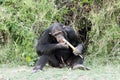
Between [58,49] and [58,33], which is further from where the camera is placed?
[58,49]

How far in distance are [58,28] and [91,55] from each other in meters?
1.30

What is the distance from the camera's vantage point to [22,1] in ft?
25.2

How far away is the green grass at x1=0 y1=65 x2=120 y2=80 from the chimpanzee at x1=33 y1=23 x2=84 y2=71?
0.58ft

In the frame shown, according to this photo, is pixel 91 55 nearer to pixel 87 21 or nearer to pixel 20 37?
pixel 87 21

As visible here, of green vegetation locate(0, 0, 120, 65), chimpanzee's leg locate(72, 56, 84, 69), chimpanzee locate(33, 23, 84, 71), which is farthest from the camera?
green vegetation locate(0, 0, 120, 65)

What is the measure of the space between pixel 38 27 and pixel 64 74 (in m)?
2.24

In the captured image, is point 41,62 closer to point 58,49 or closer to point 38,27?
point 58,49

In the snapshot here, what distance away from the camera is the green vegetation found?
7.18m

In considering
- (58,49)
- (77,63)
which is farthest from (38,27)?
(77,63)

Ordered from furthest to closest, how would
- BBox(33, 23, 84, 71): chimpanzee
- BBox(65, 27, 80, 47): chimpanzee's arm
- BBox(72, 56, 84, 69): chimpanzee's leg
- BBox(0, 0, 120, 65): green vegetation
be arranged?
BBox(0, 0, 120, 65): green vegetation < BBox(65, 27, 80, 47): chimpanzee's arm < BBox(33, 23, 84, 71): chimpanzee < BBox(72, 56, 84, 69): chimpanzee's leg

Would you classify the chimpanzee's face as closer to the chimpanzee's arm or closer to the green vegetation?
the chimpanzee's arm

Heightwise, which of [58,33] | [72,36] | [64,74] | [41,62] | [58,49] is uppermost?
[58,33]

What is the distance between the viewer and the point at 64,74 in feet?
18.0

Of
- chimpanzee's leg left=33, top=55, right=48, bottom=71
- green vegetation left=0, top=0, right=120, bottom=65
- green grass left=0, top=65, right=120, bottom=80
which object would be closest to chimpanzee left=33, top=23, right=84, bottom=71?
chimpanzee's leg left=33, top=55, right=48, bottom=71
